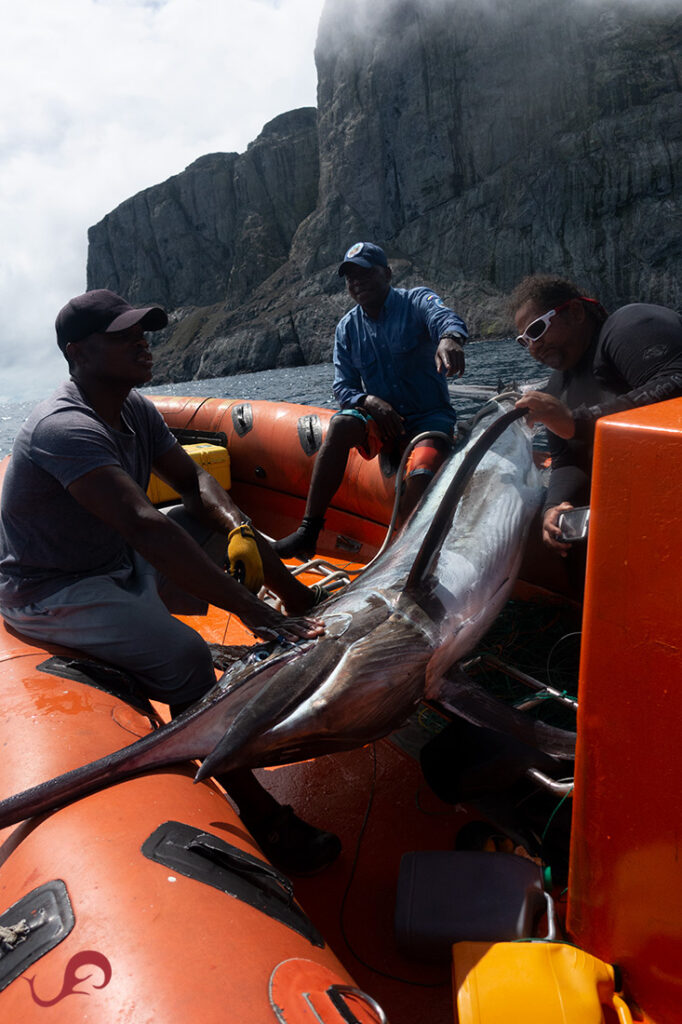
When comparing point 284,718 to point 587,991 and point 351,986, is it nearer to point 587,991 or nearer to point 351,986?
point 351,986

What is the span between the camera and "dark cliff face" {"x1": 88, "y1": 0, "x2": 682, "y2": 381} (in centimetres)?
5762

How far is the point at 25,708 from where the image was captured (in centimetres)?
187

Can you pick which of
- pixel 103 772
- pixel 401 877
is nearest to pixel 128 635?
pixel 103 772

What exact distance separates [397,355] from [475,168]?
7575 centimetres

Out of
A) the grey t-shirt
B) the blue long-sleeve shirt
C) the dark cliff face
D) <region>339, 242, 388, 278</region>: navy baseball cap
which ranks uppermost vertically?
the dark cliff face

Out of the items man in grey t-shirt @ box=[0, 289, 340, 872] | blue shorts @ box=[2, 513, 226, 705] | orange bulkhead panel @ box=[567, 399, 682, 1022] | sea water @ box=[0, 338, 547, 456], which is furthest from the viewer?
sea water @ box=[0, 338, 547, 456]

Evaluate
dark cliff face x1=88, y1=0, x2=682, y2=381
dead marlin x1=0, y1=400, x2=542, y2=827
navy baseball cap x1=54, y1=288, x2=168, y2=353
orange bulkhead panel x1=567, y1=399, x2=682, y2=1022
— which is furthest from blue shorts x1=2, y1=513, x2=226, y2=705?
dark cliff face x1=88, y1=0, x2=682, y2=381

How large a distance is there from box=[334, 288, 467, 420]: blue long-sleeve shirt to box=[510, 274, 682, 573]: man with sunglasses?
1.05m

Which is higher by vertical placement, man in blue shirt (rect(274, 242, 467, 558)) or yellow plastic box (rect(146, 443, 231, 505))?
man in blue shirt (rect(274, 242, 467, 558))

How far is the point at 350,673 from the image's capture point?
71.2 inches

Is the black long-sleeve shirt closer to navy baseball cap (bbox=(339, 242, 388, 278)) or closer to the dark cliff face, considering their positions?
navy baseball cap (bbox=(339, 242, 388, 278))

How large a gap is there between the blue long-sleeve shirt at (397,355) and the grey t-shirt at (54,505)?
2.15 m

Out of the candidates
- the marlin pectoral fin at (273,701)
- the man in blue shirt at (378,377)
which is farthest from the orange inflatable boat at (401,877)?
the man in blue shirt at (378,377)

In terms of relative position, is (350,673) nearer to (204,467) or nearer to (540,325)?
(540,325)
